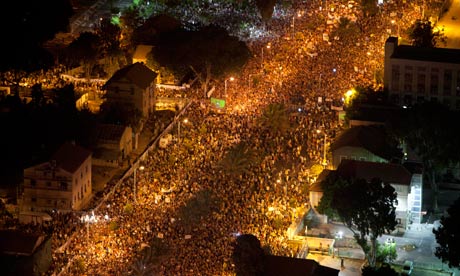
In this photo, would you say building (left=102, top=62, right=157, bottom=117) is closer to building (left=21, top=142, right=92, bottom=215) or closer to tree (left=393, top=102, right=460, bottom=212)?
building (left=21, top=142, right=92, bottom=215)

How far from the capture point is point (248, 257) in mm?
62156

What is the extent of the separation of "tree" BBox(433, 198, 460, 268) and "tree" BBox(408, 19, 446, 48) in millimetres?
34367

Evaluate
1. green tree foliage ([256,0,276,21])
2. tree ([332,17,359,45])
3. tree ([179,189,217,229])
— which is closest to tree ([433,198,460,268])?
tree ([179,189,217,229])

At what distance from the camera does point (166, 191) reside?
74.4m

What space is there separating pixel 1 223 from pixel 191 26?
35735mm

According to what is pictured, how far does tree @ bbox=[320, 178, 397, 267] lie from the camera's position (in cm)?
6712

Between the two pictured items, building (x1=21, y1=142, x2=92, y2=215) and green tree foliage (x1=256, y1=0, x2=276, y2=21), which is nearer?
building (x1=21, y1=142, x2=92, y2=215)

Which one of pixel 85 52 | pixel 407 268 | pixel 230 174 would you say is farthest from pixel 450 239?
pixel 85 52

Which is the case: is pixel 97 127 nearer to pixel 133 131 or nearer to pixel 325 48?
pixel 133 131

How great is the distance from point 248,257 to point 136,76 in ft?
96.0

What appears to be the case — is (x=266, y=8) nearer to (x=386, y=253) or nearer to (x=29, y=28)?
(x=29, y=28)

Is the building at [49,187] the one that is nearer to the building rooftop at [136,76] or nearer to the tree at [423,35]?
the building rooftop at [136,76]

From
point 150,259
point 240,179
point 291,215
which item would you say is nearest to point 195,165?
point 240,179

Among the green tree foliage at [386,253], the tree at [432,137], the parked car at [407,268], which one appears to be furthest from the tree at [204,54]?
the parked car at [407,268]
